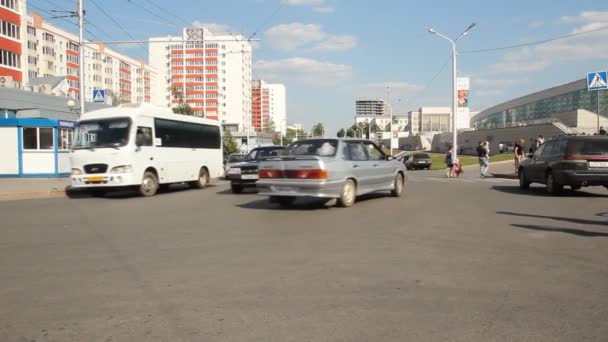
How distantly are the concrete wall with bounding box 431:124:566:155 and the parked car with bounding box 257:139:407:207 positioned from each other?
4088 cm

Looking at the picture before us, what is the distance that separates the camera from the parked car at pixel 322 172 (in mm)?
11094

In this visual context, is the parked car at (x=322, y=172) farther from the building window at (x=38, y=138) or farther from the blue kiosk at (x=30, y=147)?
the building window at (x=38, y=138)

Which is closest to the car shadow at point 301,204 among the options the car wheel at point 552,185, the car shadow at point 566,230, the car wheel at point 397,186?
the car wheel at point 397,186

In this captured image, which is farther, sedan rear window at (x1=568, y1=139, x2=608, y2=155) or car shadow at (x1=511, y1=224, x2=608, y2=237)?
sedan rear window at (x1=568, y1=139, x2=608, y2=155)

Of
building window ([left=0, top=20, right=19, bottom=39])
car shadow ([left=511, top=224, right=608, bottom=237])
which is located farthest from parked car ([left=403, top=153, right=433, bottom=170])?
building window ([left=0, top=20, right=19, bottom=39])

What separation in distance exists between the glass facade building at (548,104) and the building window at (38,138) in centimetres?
5442

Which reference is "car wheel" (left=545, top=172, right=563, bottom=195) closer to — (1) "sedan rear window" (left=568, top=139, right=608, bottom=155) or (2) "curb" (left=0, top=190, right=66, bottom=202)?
(1) "sedan rear window" (left=568, top=139, right=608, bottom=155)

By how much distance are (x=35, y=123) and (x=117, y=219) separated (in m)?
16.1

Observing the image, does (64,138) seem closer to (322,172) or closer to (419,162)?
(322,172)

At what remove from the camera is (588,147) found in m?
13.6

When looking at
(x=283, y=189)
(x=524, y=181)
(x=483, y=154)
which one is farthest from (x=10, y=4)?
(x=524, y=181)

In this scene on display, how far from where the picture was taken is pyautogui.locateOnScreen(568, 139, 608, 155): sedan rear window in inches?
531

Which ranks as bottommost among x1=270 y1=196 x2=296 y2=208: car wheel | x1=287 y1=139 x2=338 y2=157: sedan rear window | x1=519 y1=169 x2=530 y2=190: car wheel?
x1=270 y1=196 x2=296 y2=208: car wheel

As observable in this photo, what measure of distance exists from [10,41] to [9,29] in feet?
3.63
